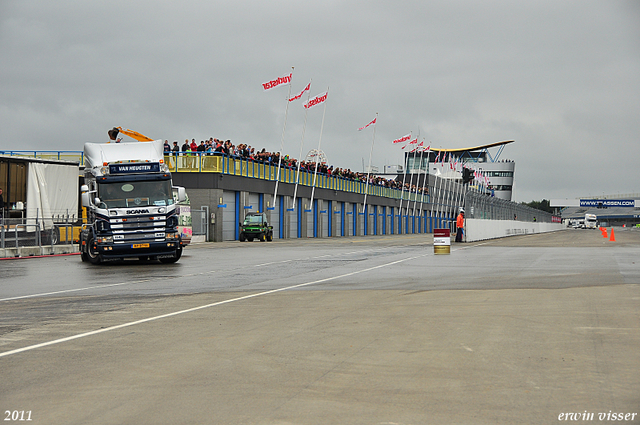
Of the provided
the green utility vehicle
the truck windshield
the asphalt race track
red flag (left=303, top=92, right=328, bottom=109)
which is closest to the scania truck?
the truck windshield

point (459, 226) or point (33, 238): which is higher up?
point (459, 226)

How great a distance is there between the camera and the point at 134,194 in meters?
22.6

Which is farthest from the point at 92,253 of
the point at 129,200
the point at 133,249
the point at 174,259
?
the point at 129,200

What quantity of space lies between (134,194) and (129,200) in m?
0.25

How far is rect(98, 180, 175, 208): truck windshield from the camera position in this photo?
884 inches

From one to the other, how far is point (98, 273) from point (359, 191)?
65.2m

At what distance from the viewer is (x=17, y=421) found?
17.0 feet

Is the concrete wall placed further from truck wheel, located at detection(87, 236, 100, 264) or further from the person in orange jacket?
truck wheel, located at detection(87, 236, 100, 264)

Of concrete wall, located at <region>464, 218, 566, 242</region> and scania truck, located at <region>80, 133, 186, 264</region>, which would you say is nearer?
scania truck, located at <region>80, 133, 186, 264</region>

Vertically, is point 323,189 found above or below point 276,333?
above

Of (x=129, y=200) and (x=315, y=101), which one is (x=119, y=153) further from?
(x=315, y=101)

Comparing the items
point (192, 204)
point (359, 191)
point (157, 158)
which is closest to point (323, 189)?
point (359, 191)

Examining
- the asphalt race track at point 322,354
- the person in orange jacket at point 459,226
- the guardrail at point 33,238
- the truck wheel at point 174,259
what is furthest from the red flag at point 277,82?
the asphalt race track at point 322,354

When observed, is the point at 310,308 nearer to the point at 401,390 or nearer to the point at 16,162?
the point at 401,390
